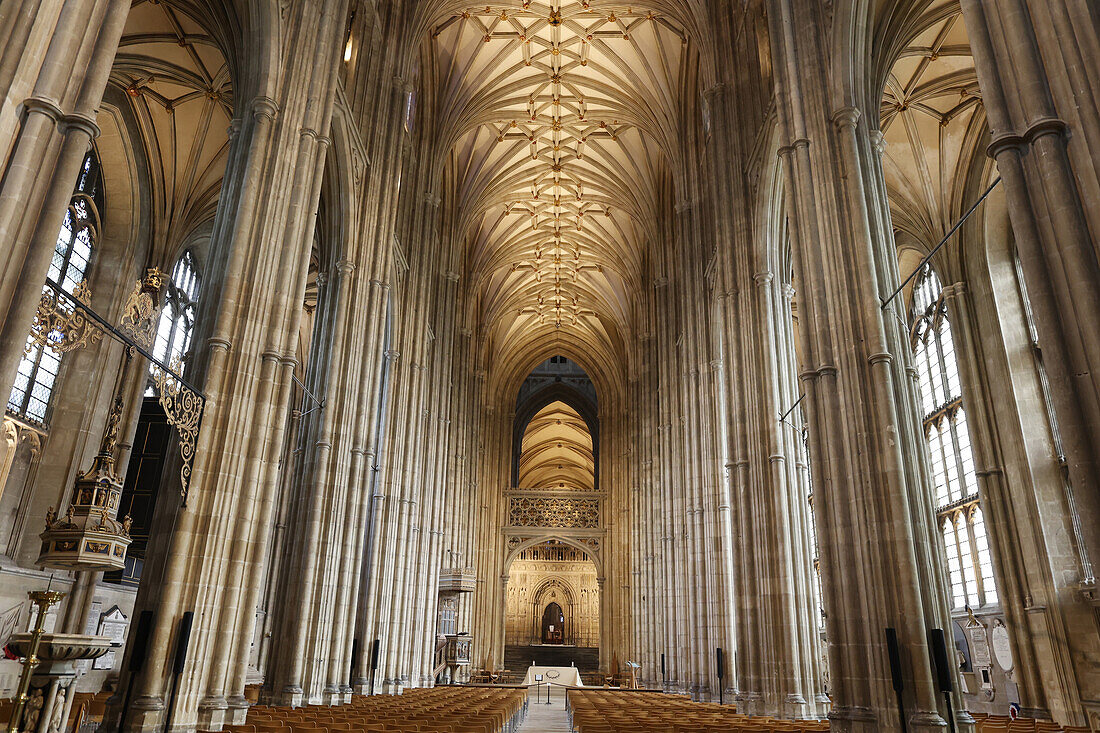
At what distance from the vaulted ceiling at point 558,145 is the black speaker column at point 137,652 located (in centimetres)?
1919

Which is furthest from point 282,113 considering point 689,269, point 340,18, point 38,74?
point 689,269

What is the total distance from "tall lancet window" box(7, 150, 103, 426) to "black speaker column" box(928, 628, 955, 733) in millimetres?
16934

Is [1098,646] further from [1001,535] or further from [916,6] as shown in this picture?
[916,6]

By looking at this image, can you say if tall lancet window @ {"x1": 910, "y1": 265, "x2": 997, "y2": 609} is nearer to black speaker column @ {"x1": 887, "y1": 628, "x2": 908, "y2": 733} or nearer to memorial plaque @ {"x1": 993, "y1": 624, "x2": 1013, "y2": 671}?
memorial plaque @ {"x1": 993, "y1": 624, "x2": 1013, "y2": 671}

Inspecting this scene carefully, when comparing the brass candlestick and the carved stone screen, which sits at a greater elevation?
the carved stone screen

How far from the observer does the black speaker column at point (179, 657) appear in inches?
322

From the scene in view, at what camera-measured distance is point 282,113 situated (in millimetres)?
11430

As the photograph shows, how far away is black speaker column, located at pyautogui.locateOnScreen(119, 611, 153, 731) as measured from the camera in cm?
793

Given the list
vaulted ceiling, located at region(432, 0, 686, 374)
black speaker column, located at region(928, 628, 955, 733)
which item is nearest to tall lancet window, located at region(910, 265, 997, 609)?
vaulted ceiling, located at region(432, 0, 686, 374)

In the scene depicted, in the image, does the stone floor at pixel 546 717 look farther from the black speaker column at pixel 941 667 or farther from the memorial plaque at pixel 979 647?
the memorial plaque at pixel 979 647

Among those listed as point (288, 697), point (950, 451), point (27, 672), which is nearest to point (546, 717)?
point (288, 697)

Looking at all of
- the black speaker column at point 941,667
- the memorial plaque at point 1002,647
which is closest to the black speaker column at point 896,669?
the black speaker column at point 941,667

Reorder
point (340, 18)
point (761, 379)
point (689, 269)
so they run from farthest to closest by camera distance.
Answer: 1. point (689, 269)
2. point (761, 379)
3. point (340, 18)

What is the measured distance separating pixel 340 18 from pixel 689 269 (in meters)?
12.2
